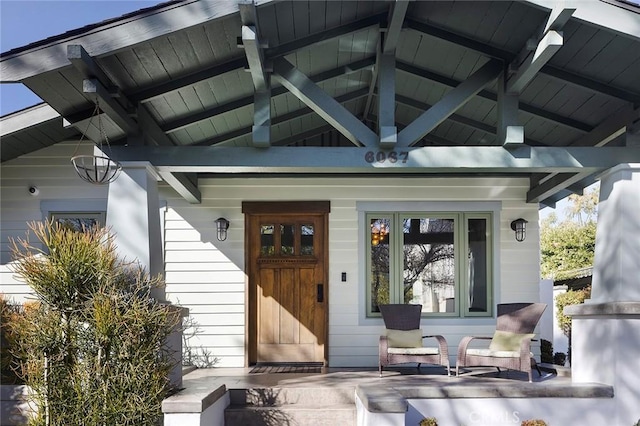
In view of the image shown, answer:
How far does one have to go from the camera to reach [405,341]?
Answer: 6.86 m

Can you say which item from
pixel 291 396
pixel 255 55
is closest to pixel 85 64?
pixel 255 55

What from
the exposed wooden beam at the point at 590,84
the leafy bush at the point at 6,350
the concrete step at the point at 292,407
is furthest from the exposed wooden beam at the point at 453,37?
the leafy bush at the point at 6,350

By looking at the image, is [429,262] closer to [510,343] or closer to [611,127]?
[510,343]

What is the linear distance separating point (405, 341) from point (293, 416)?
6.73 ft

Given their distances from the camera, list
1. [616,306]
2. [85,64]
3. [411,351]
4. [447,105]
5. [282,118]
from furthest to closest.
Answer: [282,118] < [411,351] < [447,105] < [616,306] < [85,64]

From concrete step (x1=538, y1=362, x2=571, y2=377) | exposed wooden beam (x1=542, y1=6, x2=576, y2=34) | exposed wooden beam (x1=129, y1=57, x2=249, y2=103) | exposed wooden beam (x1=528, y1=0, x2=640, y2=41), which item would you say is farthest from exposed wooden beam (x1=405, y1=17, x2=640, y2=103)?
concrete step (x1=538, y1=362, x2=571, y2=377)

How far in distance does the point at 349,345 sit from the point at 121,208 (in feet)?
12.4

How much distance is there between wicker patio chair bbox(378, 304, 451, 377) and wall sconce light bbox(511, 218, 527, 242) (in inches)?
71.3

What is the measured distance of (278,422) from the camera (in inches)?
207

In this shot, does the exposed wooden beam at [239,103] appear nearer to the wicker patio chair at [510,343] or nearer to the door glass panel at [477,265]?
the door glass panel at [477,265]

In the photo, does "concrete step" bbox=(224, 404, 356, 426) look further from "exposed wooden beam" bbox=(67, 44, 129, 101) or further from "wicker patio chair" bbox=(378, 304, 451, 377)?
"exposed wooden beam" bbox=(67, 44, 129, 101)

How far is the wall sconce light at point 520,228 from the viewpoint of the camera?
769 centimetres

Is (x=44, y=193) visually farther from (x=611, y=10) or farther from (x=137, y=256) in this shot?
(x=611, y=10)

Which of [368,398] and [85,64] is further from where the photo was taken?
[368,398]
